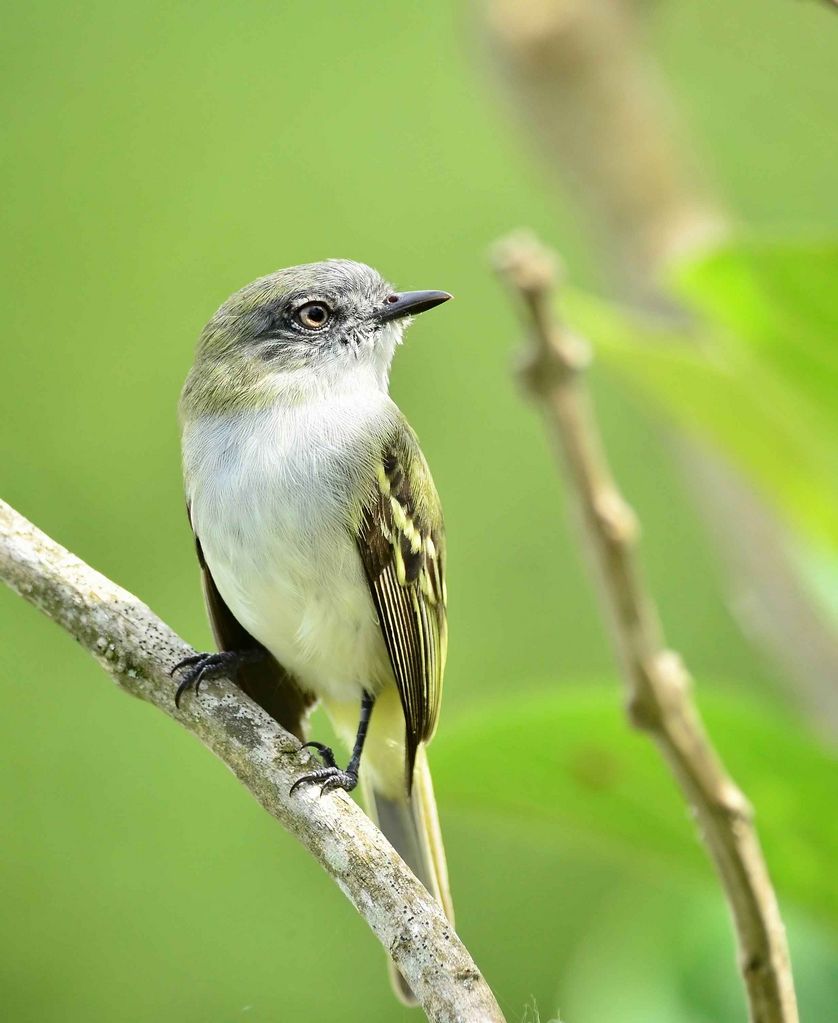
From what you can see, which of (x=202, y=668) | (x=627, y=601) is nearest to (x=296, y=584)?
(x=202, y=668)

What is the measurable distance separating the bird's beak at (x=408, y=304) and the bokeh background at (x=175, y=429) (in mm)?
1316

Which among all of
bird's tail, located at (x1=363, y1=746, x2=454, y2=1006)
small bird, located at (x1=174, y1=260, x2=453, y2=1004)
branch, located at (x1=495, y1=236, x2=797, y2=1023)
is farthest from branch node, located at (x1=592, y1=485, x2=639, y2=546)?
bird's tail, located at (x1=363, y1=746, x2=454, y2=1006)

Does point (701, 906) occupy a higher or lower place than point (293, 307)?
lower

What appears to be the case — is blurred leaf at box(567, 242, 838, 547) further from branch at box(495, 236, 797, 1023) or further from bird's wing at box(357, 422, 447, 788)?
bird's wing at box(357, 422, 447, 788)

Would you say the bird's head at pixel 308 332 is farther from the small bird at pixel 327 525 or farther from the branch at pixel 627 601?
the branch at pixel 627 601

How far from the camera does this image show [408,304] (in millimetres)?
2834

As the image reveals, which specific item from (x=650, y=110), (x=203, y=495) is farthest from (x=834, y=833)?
(x=650, y=110)

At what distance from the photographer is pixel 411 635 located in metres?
2.55

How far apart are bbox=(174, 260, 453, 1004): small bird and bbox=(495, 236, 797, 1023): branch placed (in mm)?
1226

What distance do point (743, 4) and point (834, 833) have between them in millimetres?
2692

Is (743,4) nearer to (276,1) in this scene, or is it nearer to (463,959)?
(463,959)

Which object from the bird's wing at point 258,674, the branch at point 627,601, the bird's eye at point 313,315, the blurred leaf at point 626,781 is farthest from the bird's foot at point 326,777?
the bird's eye at point 313,315

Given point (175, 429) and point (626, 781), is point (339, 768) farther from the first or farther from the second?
point (175, 429)

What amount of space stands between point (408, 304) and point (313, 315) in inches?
7.7
